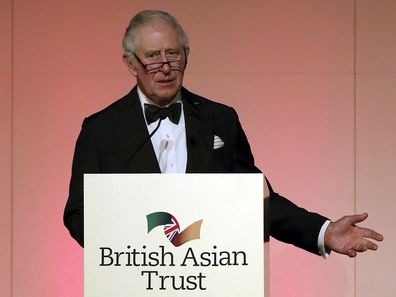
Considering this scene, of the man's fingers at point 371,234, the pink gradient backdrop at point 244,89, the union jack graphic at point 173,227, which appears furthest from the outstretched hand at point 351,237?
the pink gradient backdrop at point 244,89

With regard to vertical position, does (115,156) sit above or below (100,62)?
below

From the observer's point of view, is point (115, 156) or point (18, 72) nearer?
point (115, 156)

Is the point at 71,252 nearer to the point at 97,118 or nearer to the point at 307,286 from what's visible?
the point at 307,286

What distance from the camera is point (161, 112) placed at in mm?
2465

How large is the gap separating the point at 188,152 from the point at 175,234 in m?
0.64

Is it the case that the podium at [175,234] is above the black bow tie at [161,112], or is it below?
below

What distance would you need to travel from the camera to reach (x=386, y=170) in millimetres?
3812

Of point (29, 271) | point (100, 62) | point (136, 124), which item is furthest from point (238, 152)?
point (29, 271)

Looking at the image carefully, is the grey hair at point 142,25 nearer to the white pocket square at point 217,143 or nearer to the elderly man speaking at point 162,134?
the elderly man speaking at point 162,134

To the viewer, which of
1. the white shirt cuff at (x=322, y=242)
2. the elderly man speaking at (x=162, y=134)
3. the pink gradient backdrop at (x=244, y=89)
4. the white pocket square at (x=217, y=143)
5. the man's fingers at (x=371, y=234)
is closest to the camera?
the man's fingers at (x=371, y=234)

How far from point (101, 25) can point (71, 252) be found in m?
1.07

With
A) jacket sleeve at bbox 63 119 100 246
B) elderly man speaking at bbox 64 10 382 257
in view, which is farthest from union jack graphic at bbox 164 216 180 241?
elderly man speaking at bbox 64 10 382 257

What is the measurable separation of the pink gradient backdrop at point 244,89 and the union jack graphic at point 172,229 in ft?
6.58

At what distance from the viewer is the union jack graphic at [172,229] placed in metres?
1.79
